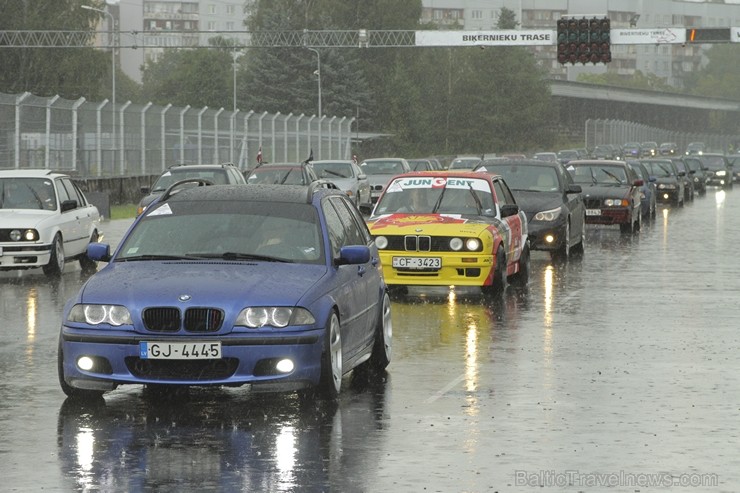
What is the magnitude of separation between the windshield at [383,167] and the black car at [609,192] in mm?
15861

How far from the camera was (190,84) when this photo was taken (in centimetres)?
14762

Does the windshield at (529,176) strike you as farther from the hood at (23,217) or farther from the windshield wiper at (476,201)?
the hood at (23,217)

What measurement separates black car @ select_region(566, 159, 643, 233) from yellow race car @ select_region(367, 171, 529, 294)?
490 inches

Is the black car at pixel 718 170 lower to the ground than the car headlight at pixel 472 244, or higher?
lower

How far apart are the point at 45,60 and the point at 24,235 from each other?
6766 cm

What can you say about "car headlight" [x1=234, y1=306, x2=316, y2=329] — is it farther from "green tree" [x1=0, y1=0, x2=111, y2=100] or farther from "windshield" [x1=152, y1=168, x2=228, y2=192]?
"green tree" [x1=0, y1=0, x2=111, y2=100]

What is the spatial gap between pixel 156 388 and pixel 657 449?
3568 millimetres

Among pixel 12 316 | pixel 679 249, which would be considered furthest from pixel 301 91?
pixel 12 316

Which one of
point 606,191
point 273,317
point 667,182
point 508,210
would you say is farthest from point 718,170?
point 273,317

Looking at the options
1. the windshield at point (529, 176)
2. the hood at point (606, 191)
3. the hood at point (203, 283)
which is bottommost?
the hood at point (606, 191)

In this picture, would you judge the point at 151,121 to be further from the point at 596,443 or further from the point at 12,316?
the point at 596,443

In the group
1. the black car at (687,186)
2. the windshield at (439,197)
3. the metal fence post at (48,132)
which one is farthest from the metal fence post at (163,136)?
the windshield at (439,197)

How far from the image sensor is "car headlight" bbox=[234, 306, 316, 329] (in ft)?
30.6

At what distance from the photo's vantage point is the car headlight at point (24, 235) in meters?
20.8
